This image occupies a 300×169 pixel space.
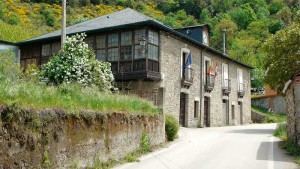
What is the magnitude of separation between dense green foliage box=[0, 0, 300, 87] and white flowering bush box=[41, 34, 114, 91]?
69.1 feet

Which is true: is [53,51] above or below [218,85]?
above

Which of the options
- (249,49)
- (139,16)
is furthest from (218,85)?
(249,49)

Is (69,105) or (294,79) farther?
(294,79)

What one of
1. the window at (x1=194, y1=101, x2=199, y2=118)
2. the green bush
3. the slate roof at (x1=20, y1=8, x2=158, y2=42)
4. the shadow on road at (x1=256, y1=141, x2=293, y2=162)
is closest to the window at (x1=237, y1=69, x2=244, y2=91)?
the window at (x1=194, y1=101, x2=199, y2=118)

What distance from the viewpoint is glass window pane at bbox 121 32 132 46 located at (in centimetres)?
2089

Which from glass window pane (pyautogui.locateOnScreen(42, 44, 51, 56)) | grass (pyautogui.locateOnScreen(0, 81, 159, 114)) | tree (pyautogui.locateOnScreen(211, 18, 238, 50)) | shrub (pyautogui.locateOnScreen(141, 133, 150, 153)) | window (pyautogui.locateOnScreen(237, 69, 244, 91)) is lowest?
shrub (pyautogui.locateOnScreen(141, 133, 150, 153))

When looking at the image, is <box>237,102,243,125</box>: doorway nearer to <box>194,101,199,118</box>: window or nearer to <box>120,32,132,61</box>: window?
<box>194,101,199,118</box>: window

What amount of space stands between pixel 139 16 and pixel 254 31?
177ft

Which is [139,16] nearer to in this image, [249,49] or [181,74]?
[181,74]

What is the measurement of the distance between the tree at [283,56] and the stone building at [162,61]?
198 inches

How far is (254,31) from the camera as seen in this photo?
234 ft

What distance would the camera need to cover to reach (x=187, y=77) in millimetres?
23594

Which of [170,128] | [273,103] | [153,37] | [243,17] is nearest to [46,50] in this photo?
[153,37]

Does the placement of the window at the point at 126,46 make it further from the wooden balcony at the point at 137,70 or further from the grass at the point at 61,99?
the grass at the point at 61,99
